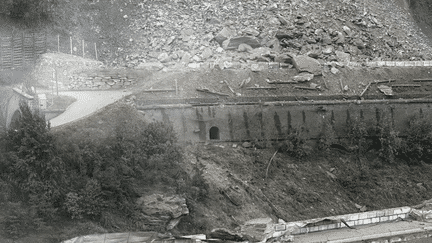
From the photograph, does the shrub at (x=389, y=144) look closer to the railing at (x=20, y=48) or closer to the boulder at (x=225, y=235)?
the boulder at (x=225, y=235)

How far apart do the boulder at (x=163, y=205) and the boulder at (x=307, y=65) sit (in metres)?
9.67

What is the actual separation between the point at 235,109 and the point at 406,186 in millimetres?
7286

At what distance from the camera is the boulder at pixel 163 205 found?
24.9 meters

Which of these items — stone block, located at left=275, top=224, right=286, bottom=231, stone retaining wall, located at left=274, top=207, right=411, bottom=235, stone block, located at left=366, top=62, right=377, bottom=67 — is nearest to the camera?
stone block, located at left=275, top=224, right=286, bottom=231

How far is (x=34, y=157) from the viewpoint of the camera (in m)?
24.1

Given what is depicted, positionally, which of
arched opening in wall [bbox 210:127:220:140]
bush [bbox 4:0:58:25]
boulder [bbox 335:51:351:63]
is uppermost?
bush [bbox 4:0:58:25]

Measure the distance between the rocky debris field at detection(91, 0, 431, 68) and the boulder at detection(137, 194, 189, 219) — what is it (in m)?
7.91

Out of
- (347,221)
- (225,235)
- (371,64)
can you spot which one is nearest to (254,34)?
(371,64)

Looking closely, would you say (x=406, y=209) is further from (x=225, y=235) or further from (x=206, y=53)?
(x=206, y=53)

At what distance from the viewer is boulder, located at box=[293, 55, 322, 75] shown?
107ft

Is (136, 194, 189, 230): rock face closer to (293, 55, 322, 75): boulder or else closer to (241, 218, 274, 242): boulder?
(241, 218, 274, 242): boulder

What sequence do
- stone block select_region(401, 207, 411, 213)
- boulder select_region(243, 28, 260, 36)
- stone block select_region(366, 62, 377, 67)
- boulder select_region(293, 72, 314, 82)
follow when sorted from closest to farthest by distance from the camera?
stone block select_region(401, 207, 411, 213)
boulder select_region(293, 72, 314, 82)
boulder select_region(243, 28, 260, 36)
stone block select_region(366, 62, 377, 67)

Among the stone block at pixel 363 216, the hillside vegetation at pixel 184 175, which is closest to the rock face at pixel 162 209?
the hillside vegetation at pixel 184 175

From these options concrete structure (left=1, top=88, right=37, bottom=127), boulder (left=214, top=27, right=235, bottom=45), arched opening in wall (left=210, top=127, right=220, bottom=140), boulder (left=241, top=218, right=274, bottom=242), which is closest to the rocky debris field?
boulder (left=214, top=27, right=235, bottom=45)
